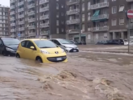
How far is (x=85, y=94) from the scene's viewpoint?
5.62 metres

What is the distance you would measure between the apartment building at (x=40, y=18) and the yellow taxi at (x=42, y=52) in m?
54.1

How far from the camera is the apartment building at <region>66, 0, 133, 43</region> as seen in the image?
165 feet

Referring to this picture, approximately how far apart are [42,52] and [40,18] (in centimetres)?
7137

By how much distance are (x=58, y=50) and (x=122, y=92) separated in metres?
5.91

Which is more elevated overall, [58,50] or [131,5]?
[131,5]

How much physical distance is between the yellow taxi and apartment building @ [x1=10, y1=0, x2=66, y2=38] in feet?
178

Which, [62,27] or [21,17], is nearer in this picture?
[62,27]

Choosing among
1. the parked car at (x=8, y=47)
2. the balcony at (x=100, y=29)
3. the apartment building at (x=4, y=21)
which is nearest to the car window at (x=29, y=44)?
the parked car at (x=8, y=47)

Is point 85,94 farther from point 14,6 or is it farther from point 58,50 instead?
point 14,6

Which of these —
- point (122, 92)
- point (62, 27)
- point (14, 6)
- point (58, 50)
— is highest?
point (14, 6)

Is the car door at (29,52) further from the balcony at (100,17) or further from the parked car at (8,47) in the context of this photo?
the balcony at (100,17)

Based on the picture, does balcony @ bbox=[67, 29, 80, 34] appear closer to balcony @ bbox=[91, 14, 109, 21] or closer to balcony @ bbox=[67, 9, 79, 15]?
balcony @ bbox=[67, 9, 79, 15]

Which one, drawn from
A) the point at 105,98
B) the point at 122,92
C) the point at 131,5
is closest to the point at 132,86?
the point at 122,92

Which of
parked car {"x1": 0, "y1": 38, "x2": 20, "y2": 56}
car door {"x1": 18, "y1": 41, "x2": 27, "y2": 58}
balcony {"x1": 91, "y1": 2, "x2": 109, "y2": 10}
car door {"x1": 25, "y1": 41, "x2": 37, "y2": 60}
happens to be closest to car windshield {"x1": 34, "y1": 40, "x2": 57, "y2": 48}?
car door {"x1": 25, "y1": 41, "x2": 37, "y2": 60}
